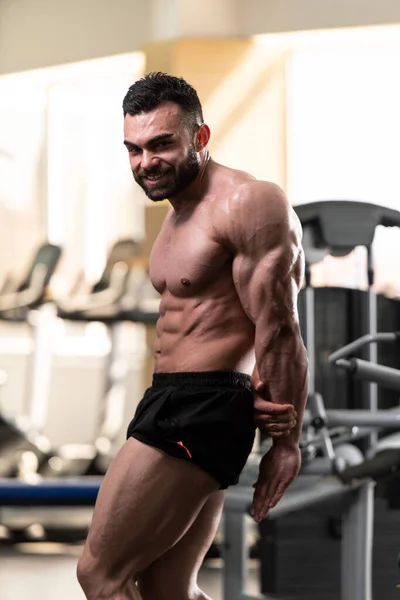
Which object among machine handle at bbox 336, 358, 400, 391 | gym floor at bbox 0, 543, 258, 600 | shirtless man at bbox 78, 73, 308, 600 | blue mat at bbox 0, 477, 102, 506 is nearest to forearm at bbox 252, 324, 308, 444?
shirtless man at bbox 78, 73, 308, 600

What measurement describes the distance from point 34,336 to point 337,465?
2.39 m

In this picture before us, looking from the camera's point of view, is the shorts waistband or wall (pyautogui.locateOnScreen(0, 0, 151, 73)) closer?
the shorts waistband

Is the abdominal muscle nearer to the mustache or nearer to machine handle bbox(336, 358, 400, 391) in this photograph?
the mustache

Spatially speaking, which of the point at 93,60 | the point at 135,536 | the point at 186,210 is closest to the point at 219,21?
the point at 93,60

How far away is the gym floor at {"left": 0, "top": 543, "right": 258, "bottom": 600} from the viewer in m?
4.28

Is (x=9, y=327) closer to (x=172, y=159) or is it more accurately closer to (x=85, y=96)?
(x=85, y=96)

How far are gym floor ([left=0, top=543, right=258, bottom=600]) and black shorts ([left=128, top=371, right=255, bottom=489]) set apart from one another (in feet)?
7.09

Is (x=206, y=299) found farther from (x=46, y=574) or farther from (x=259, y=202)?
(x=46, y=574)

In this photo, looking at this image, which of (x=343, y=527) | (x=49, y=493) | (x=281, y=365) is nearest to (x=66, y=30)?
(x=49, y=493)

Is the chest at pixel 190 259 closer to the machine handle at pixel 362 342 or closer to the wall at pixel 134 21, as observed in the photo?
the machine handle at pixel 362 342

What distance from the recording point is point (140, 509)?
1.88 meters

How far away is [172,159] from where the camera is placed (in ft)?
6.34

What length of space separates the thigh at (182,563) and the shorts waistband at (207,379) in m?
0.23

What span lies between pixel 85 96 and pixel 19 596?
264 cm
